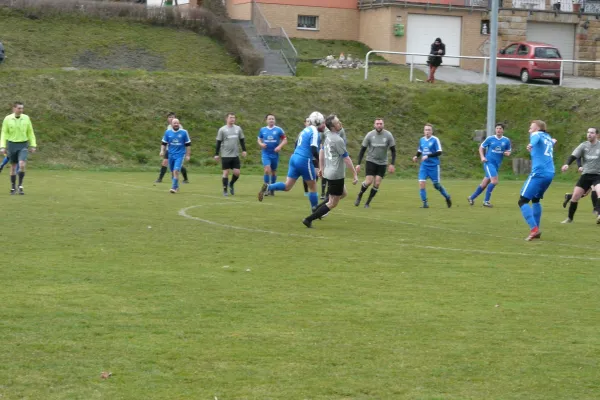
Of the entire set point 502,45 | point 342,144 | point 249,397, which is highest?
point 502,45

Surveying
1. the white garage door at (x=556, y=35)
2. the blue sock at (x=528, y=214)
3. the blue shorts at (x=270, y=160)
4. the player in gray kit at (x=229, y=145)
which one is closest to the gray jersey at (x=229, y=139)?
the player in gray kit at (x=229, y=145)

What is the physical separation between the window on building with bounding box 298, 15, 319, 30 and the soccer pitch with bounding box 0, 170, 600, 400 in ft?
120

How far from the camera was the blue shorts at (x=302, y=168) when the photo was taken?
63.7 ft

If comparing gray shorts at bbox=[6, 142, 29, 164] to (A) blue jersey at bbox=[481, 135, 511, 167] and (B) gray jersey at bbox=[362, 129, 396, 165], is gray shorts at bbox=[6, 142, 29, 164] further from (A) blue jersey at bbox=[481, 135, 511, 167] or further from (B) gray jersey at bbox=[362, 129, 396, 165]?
(A) blue jersey at bbox=[481, 135, 511, 167]

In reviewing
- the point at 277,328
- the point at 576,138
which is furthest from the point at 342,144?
the point at 576,138

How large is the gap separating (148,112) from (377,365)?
32.6m

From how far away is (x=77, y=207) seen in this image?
20.9 m

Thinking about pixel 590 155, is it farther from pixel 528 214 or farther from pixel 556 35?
pixel 556 35

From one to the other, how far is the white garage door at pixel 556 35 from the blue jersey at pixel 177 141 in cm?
3402

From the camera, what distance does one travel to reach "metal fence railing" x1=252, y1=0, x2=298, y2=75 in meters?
48.2

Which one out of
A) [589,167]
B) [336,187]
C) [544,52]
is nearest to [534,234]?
[336,187]

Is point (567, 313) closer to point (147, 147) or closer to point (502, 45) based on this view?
point (147, 147)

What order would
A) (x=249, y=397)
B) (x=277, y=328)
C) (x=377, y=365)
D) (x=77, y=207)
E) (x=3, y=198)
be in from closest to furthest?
(x=249, y=397) < (x=377, y=365) < (x=277, y=328) < (x=77, y=207) < (x=3, y=198)

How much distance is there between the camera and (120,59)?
47062mm
